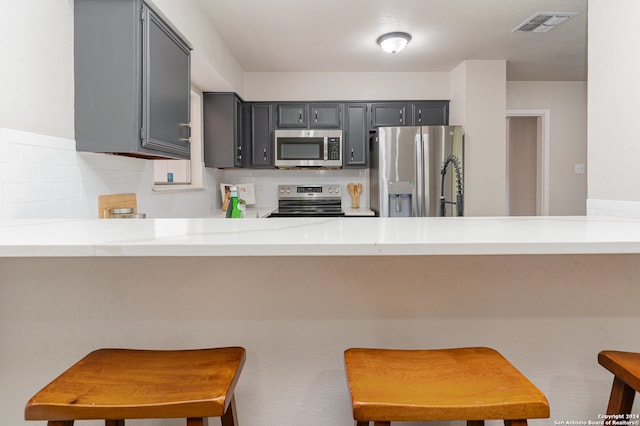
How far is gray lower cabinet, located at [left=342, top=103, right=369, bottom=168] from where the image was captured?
14.7ft

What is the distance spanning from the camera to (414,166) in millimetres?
4051

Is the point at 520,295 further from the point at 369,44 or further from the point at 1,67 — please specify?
the point at 369,44

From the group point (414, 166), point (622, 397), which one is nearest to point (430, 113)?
point (414, 166)

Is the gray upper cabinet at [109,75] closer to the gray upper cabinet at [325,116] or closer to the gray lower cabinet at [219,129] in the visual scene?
the gray lower cabinet at [219,129]

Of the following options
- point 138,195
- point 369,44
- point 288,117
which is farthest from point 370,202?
point 138,195

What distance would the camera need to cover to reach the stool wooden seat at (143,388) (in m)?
0.84

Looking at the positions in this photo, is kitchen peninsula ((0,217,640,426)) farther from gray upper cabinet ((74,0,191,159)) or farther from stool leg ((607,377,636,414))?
gray upper cabinet ((74,0,191,159))

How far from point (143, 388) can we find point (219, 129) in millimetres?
3492

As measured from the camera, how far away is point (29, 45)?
162 cm

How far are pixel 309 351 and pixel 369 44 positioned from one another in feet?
10.1

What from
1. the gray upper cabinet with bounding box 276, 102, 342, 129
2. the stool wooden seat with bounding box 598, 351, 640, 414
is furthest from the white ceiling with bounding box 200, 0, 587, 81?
the stool wooden seat with bounding box 598, 351, 640, 414

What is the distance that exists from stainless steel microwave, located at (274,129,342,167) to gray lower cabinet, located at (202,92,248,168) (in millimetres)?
502

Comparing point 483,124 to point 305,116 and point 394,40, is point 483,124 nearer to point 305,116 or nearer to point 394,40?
point 394,40

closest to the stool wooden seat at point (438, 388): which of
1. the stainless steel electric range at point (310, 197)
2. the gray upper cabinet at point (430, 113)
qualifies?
the stainless steel electric range at point (310, 197)
